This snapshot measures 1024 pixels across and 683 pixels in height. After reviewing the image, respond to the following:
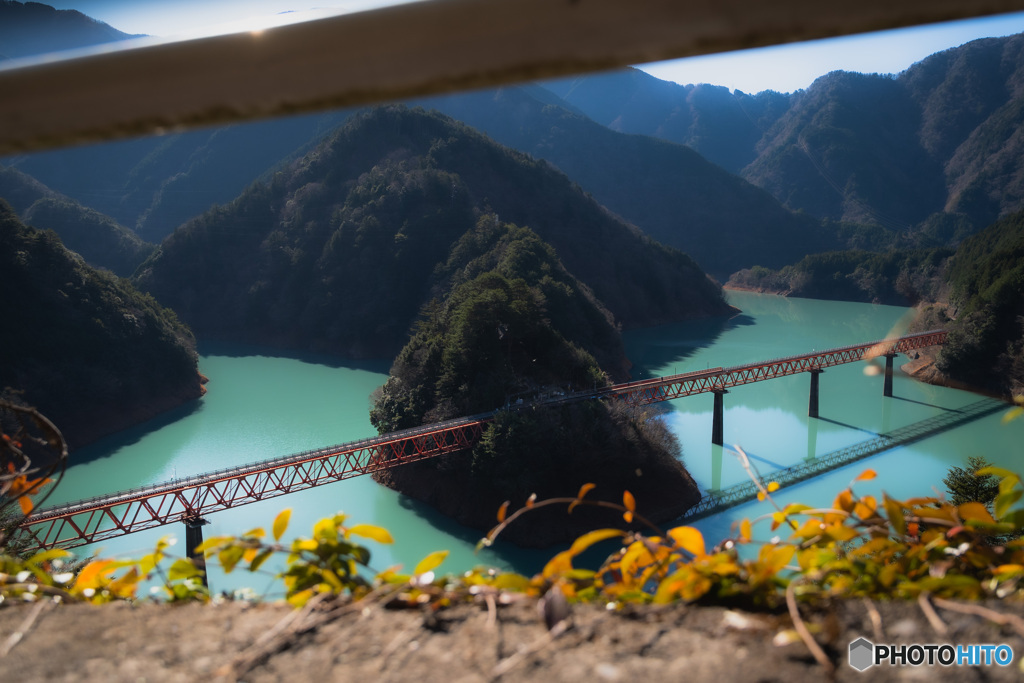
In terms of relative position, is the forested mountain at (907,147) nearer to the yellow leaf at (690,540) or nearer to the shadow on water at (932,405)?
the shadow on water at (932,405)

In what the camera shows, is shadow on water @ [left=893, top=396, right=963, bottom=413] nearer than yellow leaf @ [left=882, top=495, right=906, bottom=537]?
No

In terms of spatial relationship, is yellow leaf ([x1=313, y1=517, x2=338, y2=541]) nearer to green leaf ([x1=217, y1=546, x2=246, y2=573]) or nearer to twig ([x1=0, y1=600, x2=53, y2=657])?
green leaf ([x1=217, y1=546, x2=246, y2=573])

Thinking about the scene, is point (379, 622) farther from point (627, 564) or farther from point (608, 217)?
point (608, 217)

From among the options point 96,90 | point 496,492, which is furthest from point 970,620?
point 496,492

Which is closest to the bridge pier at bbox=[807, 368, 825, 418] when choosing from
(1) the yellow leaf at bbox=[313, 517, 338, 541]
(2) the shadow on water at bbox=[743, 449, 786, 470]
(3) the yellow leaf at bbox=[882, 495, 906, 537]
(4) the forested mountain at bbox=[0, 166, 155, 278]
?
(2) the shadow on water at bbox=[743, 449, 786, 470]

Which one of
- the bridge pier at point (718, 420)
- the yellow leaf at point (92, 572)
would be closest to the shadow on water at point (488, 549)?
the bridge pier at point (718, 420)

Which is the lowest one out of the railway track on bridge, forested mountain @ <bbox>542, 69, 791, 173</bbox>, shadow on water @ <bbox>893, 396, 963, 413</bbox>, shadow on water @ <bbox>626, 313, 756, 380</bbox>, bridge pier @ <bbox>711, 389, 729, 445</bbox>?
shadow on water @ <bbox>626, 313, 756, 380</bbox>
